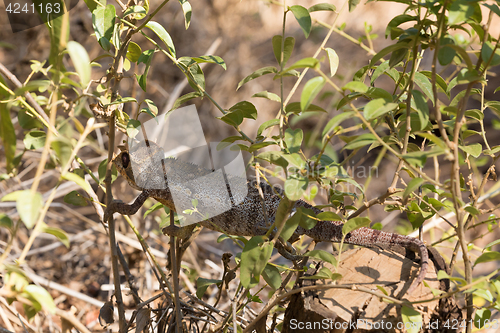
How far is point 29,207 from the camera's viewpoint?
661 mm

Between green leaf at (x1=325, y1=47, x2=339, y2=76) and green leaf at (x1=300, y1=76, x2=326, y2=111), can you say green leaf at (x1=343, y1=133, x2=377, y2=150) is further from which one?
green leaf at (x1=325, y1=47, x2=339, y2=76)

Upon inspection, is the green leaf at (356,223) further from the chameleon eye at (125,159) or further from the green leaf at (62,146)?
the chameleon eye at (125,159)

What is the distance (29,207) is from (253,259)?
585 mm

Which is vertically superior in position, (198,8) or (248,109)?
(198,8)

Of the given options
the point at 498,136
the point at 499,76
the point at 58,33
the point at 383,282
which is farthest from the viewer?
the point at 498,136

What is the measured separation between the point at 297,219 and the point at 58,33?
0.77 meters

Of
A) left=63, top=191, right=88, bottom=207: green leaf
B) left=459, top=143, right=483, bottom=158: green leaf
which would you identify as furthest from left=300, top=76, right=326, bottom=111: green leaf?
left=63, top=191, right=88, bottom=207: green leaf

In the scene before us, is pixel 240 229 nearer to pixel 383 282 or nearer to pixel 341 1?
pixel 383 282

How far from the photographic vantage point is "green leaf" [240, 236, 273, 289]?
100 centimetres

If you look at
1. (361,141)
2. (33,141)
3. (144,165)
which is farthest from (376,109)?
(144,165)

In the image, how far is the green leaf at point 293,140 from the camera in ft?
3.14

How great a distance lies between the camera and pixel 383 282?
1341 millimetres

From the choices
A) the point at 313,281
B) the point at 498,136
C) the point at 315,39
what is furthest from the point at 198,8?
the point at 313,281

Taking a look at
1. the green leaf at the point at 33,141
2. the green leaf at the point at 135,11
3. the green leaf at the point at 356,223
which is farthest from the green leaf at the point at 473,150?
the green leaf at the point at 33,141
